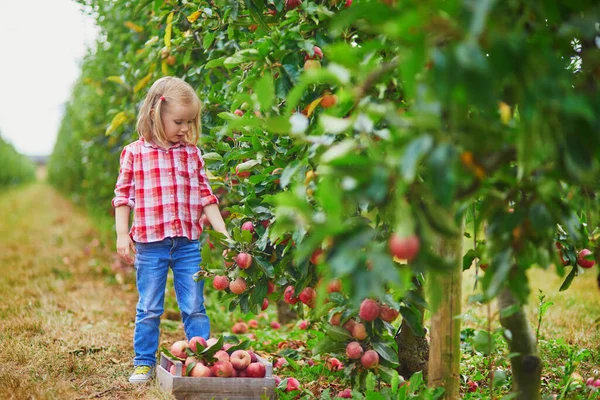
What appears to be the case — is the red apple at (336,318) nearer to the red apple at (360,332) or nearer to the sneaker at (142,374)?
the red apple at (360,332)

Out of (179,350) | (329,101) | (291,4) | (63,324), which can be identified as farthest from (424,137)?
(63,324)

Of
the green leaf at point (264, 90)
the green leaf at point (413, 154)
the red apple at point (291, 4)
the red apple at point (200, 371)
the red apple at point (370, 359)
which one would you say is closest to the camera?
the green leaf at point (413, 154)

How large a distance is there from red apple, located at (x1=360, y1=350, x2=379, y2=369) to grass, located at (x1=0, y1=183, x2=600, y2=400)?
10cm

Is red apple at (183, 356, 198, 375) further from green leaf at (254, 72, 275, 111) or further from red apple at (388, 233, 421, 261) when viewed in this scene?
red apple at (388, 233, 421, 261)

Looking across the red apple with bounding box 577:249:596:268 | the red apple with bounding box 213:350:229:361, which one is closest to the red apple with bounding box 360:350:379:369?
the red apple with bounding box 213:350:229:361

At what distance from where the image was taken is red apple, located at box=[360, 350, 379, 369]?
214cm

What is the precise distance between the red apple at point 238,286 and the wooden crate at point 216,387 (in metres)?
0.35

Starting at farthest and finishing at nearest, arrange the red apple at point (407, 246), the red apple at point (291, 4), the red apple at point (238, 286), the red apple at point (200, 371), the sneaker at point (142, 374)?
the sneaker at point (142, 374), the red apple at point (238, 286), the red apple at point (200, 371), the red apple at point (291, 4), the red apple at point (407, 246)

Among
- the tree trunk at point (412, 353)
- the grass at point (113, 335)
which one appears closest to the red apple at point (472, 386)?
the grass at point (113, 335)

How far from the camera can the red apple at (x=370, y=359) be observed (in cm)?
214

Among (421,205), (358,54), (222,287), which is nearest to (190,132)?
(222,287)

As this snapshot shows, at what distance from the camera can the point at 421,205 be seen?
155 centimetres

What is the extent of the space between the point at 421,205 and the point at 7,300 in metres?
3.72

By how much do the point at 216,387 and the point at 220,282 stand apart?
16.6 inches
